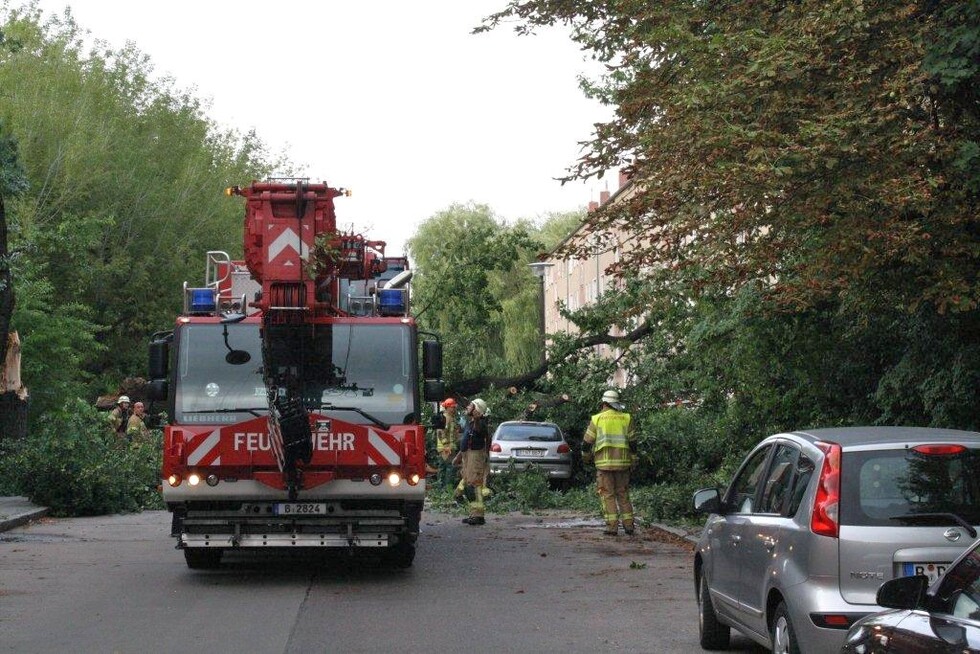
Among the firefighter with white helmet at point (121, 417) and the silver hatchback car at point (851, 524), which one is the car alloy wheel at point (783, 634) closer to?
the silver hatchback car at point (851, 524)

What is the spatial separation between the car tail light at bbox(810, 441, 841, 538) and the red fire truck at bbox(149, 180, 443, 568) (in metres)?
6.50

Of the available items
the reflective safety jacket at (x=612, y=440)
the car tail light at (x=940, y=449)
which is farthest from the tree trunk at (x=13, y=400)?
the car tail light at (x=940, y=449)

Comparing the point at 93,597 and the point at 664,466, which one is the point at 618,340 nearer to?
the point at 664,466

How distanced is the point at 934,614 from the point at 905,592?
19 centimetres

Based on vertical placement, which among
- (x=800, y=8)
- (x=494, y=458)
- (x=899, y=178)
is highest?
(x=800, y=8)

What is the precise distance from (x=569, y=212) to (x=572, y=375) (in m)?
50.2

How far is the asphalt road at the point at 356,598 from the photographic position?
32.2ft

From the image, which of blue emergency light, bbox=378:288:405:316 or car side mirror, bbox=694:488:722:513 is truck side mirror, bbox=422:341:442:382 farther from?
car side mirror, bbox=694:488:722:513

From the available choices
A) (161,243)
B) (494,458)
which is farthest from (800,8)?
(161,243)

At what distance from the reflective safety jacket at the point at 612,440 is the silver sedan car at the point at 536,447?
10.6 metres

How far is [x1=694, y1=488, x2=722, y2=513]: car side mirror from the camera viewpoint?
890cm

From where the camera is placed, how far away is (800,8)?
41.0 feet

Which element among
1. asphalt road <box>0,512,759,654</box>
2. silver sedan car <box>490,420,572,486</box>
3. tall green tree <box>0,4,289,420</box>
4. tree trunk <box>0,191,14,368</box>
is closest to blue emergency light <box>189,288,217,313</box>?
asphalt road <box>0,512,759,654</box>

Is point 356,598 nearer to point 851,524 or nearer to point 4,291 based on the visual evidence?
point 851,524
